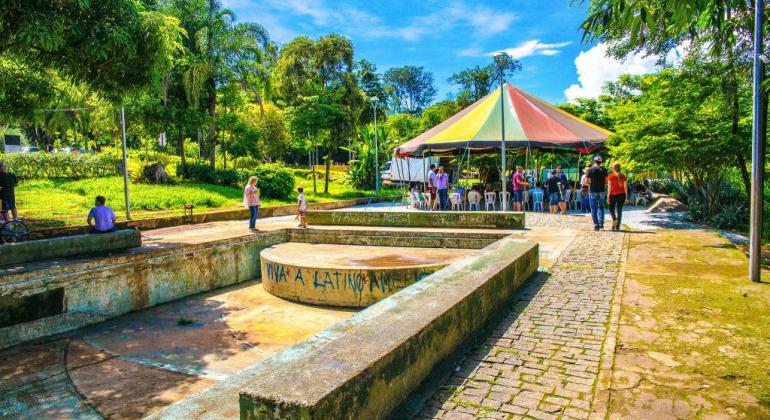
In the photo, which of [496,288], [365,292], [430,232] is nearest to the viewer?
[496,288]

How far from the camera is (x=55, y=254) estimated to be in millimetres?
8523

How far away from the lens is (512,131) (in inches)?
680

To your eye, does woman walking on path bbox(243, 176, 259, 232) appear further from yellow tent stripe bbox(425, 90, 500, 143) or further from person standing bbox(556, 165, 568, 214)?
person standing bbox(556, 165, 568, 214)

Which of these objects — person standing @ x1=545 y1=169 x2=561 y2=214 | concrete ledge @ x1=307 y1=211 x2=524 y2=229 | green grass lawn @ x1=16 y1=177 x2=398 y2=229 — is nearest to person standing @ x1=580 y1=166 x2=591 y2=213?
person standing @ x1=545 y1=169 x2=561 y2=214

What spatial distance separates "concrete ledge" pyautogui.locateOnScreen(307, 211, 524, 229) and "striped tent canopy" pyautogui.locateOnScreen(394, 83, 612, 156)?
6003 millimetres

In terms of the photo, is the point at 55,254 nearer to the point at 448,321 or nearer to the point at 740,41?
the point at 448,321

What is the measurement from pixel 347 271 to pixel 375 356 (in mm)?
5261

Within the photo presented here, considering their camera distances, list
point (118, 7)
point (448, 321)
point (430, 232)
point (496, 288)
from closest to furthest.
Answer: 1. point (448, 321)
2. point (496, 288)
3. point (118, 7)
4. point (430, 232)

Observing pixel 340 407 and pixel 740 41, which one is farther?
pixel 740 41

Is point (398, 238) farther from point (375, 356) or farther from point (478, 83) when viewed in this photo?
point (478, 83)

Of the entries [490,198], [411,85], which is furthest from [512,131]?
[411,85]

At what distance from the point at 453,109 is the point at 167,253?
43.9 metres

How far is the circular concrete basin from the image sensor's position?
785 centimetres

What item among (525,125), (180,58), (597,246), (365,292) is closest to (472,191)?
(525,125)
